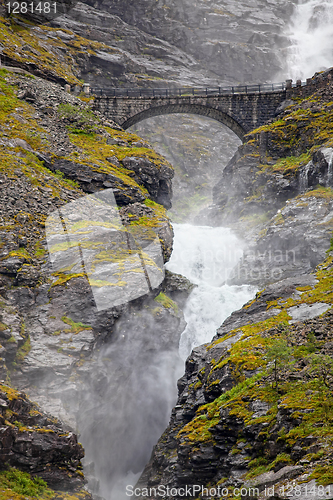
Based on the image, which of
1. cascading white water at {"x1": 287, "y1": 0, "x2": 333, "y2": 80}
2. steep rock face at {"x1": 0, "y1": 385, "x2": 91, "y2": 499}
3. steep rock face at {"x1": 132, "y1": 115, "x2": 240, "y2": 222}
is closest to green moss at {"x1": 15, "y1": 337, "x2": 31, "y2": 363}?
steep rock face at {"x1": 0, "y1": 385, "x2": 91, "y2": 499}

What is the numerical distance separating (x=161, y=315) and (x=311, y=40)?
8777 centimetres

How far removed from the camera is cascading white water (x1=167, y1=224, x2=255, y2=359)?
28.4 meters

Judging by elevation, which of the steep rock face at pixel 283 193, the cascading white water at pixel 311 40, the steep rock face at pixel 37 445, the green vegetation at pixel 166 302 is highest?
the cascading white water at pixel 311 40

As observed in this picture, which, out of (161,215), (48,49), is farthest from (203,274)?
(48,49)

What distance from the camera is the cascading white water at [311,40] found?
8306 cm

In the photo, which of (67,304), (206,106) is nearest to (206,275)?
(67,304)

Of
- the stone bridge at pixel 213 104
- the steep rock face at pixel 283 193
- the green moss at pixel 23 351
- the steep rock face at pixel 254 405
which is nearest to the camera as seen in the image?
the steep rock face at pixel 254 405

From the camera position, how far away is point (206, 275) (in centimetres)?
3591

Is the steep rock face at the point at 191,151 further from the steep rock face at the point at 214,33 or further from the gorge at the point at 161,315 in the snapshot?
the gorge at the point at 161,315

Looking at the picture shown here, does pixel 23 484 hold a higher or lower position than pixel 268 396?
lower

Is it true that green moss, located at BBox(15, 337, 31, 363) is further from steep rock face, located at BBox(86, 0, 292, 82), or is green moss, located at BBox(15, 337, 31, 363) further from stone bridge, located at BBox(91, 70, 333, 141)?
Answer: steep rock face, located at BBox(86, 0, 292, 82)

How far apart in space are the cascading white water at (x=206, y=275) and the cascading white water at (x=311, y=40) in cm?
5975

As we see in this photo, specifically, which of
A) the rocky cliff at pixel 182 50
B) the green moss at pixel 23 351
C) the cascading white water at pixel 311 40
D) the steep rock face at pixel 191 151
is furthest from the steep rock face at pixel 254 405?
the cascading white water at pixel 311 40

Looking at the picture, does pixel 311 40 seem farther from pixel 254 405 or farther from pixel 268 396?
pixel 254 405
